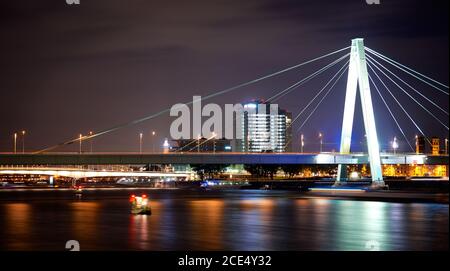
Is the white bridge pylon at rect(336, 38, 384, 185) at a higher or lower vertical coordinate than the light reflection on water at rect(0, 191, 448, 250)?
higher

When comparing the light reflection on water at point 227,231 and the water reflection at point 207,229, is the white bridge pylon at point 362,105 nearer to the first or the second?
the light reflection on water at point 227,231

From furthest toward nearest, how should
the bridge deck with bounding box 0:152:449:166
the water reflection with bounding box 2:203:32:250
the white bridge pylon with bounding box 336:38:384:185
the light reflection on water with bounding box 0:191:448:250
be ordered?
the bridge deck with bounding box 0:152:449:166, the white bridge pylon with bounding box 336:38:384:185, the water reflection with bounding box 2:203:32:250, the light reflection on water with bounding box 0:191:448:250

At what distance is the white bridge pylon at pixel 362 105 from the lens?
83.4 m

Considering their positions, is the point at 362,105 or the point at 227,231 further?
the point at 362,105

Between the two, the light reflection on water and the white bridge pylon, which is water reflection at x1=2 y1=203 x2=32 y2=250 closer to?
the light reflection on water

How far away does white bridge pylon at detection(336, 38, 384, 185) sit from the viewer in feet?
274

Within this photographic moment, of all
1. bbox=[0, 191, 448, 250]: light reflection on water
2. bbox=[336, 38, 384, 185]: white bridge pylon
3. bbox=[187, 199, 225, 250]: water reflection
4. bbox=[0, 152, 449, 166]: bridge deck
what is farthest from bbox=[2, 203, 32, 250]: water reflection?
bbox=[0, 152, 449, 166]: bridge deck

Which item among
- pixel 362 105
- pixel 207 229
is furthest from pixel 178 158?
pixel 207 229

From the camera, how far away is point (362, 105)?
84438 millimetres

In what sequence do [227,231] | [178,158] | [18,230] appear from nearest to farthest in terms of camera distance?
1. [227,231]
2. [18,230]
3. [178,158]

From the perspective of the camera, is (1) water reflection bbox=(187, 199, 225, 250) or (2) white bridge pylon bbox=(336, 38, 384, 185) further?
(2) white bridge pylon bbox=(336, 38, 384, 185)

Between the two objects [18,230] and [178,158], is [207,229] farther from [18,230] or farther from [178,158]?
[178,158]

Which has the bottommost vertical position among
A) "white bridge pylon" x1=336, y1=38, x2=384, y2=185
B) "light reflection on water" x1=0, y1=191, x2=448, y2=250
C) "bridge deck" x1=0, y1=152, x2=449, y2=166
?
"light reflection on water" x1=0, y1=191, x2=448, y2=250
